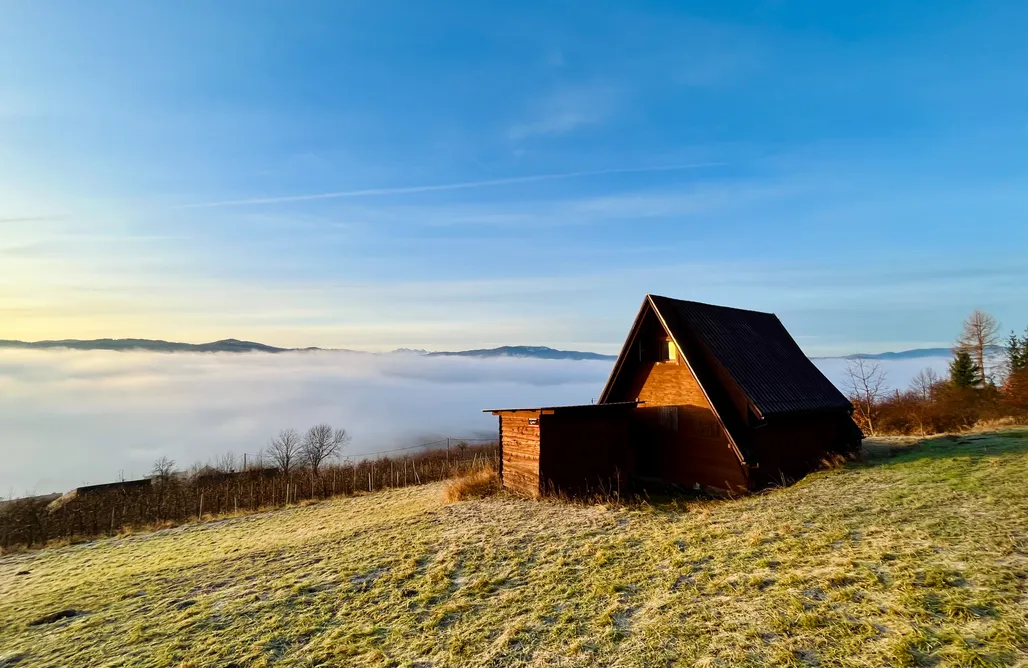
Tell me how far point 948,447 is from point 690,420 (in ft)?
31.5

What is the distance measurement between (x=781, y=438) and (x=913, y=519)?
672 cm

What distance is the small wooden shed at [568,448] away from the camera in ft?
56.4

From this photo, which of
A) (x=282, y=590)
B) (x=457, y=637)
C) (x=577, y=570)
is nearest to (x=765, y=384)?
(x=577, y=570)

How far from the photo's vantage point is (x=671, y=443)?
18.2 m

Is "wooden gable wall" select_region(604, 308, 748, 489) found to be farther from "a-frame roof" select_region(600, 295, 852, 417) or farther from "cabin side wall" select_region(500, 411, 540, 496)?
"cabin side wall" select_region(500, 411, 540, 496)

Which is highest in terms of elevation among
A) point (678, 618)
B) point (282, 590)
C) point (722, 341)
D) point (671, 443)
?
point (722, 341)

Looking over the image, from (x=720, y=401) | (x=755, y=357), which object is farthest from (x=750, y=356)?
(x=720, y=401)

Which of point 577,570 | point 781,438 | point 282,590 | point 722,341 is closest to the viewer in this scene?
point 577,570

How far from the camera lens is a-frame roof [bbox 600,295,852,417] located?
55.1 feet

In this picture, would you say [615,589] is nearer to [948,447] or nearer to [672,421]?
[672,421]

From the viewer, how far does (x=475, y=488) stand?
65.5 feet

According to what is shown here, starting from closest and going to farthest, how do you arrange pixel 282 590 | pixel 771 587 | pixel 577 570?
pixel 771 587
pixel 577 570
pixel 282 590

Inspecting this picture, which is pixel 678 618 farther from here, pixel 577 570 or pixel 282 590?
pixel 282 590

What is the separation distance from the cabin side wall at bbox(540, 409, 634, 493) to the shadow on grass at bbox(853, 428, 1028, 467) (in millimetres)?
7894
